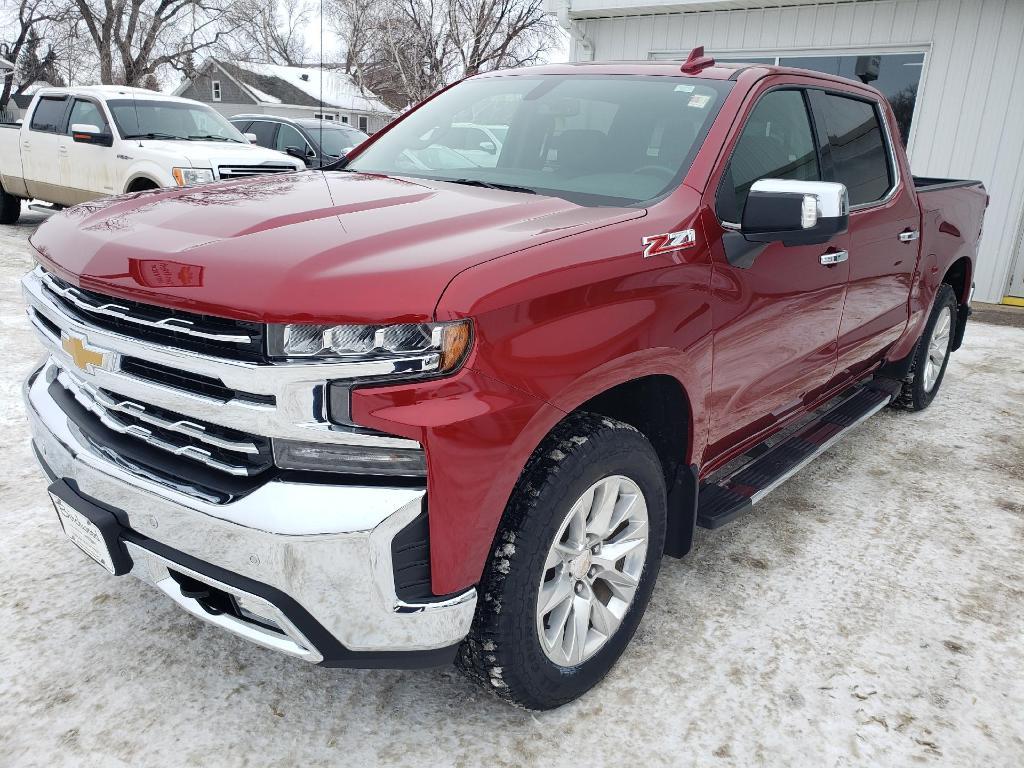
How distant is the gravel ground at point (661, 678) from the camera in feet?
7.23

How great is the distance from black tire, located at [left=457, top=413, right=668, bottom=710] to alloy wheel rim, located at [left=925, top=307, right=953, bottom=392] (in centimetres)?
358

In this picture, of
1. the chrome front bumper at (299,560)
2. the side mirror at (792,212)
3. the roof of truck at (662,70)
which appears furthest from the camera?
the roof of truck at (662,70)

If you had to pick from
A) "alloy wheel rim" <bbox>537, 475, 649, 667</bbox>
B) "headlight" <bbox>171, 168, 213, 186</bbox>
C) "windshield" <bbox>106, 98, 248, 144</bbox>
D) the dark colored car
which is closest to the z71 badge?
"alloy wheel rim" <bbox>537, 475, 649, 667</bbox>

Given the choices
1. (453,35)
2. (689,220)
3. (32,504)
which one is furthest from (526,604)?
(453,35)

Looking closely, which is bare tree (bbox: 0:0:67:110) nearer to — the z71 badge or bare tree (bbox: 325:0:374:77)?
bare tree (bbox: 325:0:374:77)

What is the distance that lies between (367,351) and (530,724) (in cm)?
122

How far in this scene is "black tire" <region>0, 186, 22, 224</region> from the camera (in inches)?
441

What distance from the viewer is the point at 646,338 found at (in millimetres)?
2256

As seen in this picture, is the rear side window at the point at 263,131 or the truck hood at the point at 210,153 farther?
the rear side window at the point at 263,131

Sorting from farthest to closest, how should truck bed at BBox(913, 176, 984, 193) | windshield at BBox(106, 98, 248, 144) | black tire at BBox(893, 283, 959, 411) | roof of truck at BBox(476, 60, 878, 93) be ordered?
windshield at BBox(106, 98, 248, 144)
black tire at BBox(893, 283, 959, 411)
truck bed at BBox(913, 176, 984, 193)
roof of truck at BBox(476, 60, 878, 93)

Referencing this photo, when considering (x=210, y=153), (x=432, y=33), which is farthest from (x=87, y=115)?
(x=432, y=33)

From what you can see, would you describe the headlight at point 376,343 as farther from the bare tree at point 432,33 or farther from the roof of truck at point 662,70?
the bare tree at point 432,33

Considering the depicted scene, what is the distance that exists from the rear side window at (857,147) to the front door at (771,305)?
0.25 meters

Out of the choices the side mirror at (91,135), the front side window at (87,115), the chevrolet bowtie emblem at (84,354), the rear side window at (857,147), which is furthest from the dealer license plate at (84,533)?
the front side window at (87,115)
